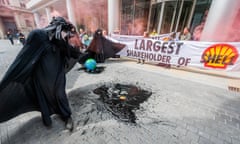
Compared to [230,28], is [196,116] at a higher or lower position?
lower

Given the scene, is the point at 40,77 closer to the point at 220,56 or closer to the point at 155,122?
the point at 155,122

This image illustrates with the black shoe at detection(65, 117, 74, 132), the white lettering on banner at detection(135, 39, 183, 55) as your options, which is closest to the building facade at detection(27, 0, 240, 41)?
the white lettering on banner at detection(135, 39, 183, 55)

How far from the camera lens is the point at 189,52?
404cm

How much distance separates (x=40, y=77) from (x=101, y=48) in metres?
3.72

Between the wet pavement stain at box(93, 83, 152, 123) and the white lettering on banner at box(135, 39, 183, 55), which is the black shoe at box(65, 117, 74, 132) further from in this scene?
the white lettering on banner at box(135, 39, 183, 55)

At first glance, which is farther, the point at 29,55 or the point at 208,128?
the point at 208,128

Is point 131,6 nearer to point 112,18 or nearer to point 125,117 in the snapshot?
point 112,18

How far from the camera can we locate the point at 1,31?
19.3 metres

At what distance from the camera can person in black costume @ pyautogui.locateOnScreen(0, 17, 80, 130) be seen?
4.42 ft

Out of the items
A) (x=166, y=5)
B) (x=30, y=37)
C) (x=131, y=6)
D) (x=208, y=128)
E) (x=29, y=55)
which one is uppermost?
(x=131, y=6)

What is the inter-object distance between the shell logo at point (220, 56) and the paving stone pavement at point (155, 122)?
998mm

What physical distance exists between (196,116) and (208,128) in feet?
0.90

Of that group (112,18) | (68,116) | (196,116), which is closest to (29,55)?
(68,116)

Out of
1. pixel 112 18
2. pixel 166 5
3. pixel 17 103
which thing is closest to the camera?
pixel 17 103
